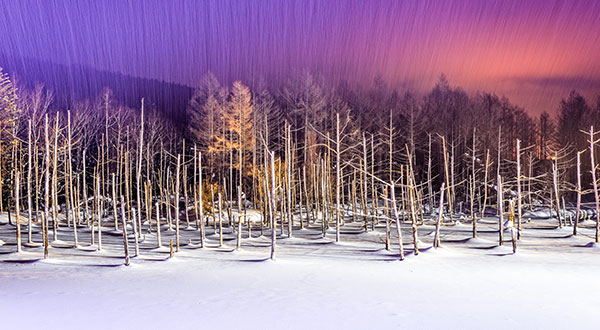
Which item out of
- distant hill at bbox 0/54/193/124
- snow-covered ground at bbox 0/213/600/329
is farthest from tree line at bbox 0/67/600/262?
distant hill at bbox 0/54/193/124

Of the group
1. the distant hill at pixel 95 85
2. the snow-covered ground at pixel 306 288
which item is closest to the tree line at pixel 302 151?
the snow-covered ground at pixel 306 288

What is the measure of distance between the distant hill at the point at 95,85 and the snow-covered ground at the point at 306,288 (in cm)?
4935

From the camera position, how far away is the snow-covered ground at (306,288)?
7.55 m

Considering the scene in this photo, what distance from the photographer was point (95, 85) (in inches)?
3504

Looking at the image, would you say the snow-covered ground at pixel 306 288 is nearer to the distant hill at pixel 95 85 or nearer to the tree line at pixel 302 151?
the tree line at pixel 302 151

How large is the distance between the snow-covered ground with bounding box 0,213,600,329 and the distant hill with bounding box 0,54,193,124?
4935cm

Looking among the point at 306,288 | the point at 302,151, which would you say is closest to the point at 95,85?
the point at 302,151

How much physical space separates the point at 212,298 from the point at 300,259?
15.3 ft

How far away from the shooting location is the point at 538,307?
26.7 ft

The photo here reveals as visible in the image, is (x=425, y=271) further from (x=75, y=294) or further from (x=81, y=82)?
(x=81, y=82)

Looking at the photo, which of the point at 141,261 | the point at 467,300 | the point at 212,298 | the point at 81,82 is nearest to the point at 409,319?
the point at 467,300

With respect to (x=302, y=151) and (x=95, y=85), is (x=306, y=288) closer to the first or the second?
(x=302, y=151)

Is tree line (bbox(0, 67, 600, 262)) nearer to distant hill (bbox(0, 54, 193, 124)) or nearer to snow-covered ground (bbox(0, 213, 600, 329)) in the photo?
snow-covered ground (bbox(0, 213, 600, 329))

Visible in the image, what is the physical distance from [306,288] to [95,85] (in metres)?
89.9
